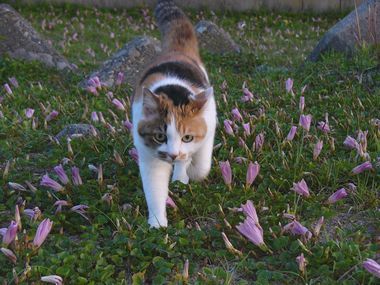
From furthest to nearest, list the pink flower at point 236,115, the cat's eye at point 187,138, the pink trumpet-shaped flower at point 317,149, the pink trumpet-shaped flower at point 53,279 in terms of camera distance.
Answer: the pink flower at point 236,115 → the pink trumpet-shaped flower at point 317,149 → the cat's eye at point 187,138 → the pink trumpet-shaped flower at point 53,279

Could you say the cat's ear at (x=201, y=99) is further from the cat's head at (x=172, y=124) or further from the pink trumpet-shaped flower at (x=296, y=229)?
the pink trumpet-shaped flower at (x=296, y=229)

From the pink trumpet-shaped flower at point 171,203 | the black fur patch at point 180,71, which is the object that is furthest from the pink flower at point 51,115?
the pink trumpet-shaped flower at point 171,203

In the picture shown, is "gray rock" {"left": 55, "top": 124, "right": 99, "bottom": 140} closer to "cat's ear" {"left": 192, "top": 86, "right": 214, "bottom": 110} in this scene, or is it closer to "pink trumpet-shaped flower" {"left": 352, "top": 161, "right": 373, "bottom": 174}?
"cat's ear" {"left": 192, "top": 86, "right": 214, "bottom": 110}

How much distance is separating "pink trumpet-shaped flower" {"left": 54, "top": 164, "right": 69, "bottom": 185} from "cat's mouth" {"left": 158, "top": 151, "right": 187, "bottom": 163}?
933mm

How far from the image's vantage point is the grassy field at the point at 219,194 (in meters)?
3.72

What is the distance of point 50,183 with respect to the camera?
4.62 metres

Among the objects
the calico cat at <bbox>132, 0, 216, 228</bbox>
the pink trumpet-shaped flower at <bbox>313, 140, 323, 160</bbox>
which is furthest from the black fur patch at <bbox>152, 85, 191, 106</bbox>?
the pink trumpet-shaped flower at <bbox>313, 140, 323, 160</bbox>

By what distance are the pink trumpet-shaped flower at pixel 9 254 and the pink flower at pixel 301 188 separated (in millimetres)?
2068

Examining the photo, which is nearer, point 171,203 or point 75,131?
point 171,203

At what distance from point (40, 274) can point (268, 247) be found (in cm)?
151

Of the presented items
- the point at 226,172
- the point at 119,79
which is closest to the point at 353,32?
the point at 119,79

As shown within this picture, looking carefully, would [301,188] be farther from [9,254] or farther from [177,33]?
[177,33]

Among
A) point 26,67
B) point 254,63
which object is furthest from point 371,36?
point 26,67

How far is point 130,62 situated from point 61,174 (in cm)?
491
